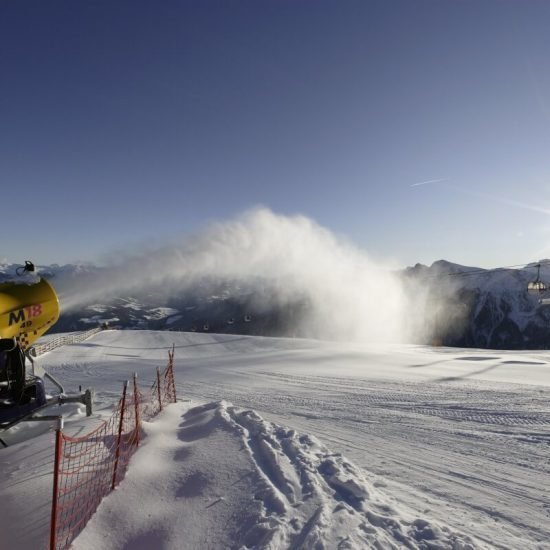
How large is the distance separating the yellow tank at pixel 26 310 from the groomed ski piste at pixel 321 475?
2.08 m

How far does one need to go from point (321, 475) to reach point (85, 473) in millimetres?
3456

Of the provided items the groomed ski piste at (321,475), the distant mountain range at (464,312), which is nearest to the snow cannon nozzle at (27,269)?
the groomed ski piste at (321,475)

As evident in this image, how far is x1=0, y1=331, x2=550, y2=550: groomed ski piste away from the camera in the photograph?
404 centimetres

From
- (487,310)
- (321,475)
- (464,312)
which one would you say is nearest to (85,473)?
(321,475)

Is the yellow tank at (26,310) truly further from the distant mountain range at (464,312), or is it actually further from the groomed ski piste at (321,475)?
the distant mountain range at (464,312)

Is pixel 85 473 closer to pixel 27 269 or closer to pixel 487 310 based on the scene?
A: pixel 27 269

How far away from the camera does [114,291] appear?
16562mm

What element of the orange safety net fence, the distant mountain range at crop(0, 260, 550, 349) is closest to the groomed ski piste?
the orange safety net fence

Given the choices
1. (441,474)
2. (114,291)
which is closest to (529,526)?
(441,474)

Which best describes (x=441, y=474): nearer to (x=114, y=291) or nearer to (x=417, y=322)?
(x=114, y=291)

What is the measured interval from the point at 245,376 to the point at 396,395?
7599mm

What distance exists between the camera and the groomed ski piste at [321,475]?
404 cm

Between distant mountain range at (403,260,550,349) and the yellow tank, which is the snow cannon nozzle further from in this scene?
distant mountain range at (403,260,550,349)

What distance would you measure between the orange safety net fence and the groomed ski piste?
0.18 metres
